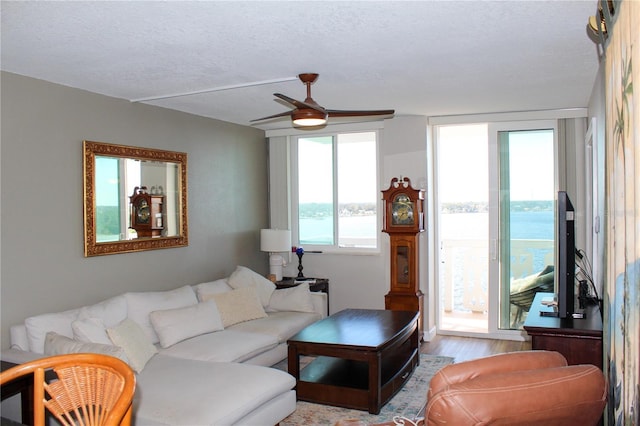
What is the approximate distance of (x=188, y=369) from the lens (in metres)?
3.45

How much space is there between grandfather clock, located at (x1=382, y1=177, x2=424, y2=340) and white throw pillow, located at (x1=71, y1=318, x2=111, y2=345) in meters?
3.08

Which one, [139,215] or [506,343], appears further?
[506,343]

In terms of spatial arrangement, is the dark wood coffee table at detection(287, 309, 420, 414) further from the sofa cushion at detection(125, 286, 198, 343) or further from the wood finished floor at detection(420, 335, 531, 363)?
the sofa cushion at detection(125, 286, 198, 343)

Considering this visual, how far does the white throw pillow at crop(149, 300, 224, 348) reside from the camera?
161 inches

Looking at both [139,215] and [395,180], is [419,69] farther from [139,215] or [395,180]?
[139,215]

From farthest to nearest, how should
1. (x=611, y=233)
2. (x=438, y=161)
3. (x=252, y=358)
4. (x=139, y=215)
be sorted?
(x=438, y=161) → (x=139, y=215) → (x=252, y=358) → (x=611, y=233)

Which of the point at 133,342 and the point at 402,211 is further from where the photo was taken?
the point at 402,211

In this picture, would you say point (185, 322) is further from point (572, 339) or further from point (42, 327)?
point (572, 339)

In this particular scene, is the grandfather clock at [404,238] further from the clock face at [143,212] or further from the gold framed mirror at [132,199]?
the clock face at [143,212]

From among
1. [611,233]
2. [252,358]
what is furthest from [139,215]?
[611,233]

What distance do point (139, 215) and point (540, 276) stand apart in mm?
4161

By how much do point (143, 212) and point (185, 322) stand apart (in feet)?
3.62

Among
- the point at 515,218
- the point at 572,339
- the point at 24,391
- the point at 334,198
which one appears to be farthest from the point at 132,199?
the point at 515,218

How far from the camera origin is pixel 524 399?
66.9 inches
